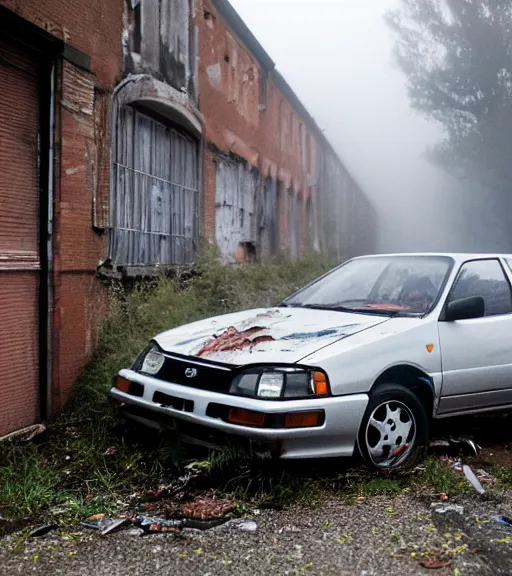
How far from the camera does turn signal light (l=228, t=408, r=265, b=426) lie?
3613 mm

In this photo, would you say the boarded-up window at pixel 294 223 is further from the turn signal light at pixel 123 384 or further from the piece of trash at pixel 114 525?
the piece of trash at pixel 114 525

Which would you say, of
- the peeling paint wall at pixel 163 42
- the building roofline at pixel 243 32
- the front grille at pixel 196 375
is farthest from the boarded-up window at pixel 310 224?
the front grille at pixel 196 375

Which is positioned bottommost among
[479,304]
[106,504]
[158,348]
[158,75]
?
[106,504]

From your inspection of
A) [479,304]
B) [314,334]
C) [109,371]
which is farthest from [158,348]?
[479,304]

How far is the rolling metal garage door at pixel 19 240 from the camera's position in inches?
204

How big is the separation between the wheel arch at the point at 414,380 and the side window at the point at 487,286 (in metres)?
0.80

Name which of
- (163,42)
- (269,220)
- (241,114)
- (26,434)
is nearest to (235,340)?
(26,434)

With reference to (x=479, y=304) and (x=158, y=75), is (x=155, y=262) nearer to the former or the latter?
(x=158, y=75)

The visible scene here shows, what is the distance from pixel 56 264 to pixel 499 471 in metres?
4.00

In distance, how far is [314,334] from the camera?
4.19 m

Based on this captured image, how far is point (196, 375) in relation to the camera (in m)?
3.99

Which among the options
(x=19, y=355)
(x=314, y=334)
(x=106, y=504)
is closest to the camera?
(x=106, y=504)

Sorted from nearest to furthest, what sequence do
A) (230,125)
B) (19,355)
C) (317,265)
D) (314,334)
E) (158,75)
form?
(314,334)
(19,355)
(158,75)
(230,125)
(317,265)

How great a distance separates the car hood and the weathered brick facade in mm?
1796
